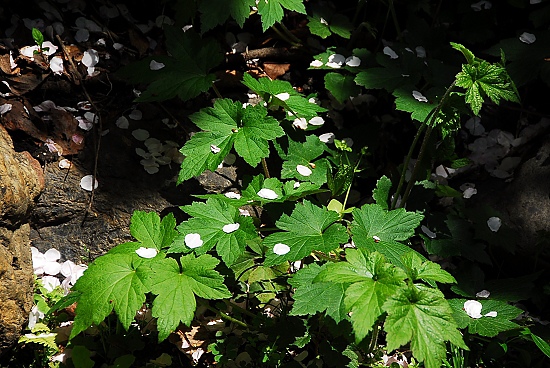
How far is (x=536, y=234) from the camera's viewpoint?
8.25ft

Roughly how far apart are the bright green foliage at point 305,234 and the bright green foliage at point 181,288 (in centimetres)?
19

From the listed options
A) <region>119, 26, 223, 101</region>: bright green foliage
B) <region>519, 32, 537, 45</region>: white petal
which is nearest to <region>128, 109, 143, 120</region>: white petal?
<region>119, 26, 223, 101</region>: bright green foliage

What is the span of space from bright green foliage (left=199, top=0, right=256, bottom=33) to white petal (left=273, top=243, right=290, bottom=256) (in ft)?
3.24

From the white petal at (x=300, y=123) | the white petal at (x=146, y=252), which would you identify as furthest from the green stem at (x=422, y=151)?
the white petal at (x=146, y=252)

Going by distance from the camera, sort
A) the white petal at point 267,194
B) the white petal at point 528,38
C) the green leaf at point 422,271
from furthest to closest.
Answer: the white petal at point 528,38, the white petal at point 267,194, the green leaf at point 422,271

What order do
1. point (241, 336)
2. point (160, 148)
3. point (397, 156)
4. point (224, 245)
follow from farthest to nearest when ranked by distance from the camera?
1. point (397, 156)
2. point (160, 148)
3. point (241, 336)
4. point (224, 245)

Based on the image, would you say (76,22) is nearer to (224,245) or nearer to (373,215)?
(224,245)

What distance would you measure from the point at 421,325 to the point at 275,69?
193 cm

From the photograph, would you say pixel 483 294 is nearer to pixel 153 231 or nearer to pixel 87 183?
pixel 153 231

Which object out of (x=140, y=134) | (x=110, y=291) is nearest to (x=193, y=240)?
(x=110, y=291)

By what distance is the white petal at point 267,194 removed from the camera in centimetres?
210

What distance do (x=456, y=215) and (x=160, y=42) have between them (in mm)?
1765

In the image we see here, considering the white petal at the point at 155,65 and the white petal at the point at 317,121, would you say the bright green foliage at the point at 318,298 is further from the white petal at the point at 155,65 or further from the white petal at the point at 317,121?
the white petal at the point at 155,65

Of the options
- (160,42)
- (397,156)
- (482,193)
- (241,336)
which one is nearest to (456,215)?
(482,193)
